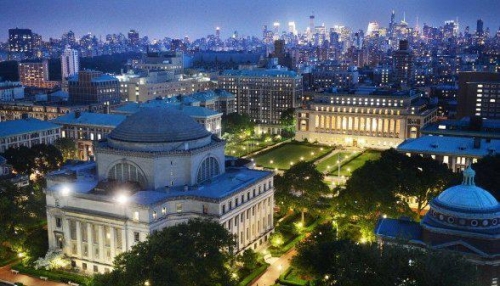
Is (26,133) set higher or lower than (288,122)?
higher

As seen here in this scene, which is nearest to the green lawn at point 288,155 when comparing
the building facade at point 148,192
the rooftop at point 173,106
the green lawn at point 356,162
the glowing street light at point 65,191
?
the green lawn at point 356,162

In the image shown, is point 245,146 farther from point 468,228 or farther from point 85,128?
point 468,228

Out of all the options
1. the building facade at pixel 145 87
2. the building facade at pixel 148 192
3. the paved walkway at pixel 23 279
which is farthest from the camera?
the building facade at pixel 145 87

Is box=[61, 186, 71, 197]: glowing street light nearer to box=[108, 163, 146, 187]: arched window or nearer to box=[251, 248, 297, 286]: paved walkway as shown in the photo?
box=[108, 163, 146, 187]: arched window

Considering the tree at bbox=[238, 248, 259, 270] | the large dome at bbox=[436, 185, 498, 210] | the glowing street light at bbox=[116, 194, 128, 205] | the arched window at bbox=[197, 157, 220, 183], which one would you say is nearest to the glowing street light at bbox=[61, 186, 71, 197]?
the glowing street light at bbox=[116, 194, 128, 205]

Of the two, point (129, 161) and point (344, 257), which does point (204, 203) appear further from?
point (344, 257)

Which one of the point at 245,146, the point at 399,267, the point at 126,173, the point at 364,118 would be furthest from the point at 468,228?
the point at 364,118

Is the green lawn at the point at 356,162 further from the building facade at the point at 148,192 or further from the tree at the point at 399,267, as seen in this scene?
the tree at the point at 399,267
